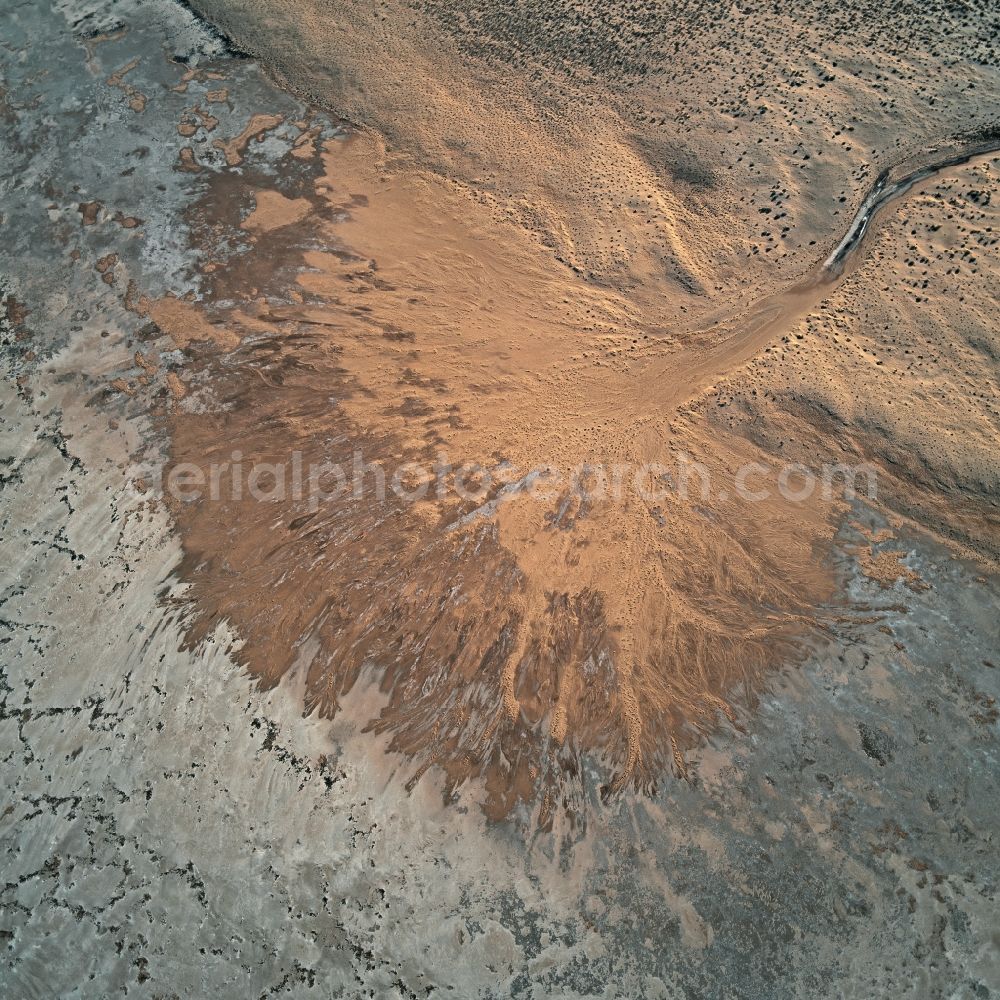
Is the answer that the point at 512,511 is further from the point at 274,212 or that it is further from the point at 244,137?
the point at 244,137

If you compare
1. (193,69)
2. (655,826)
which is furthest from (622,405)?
(193,69)

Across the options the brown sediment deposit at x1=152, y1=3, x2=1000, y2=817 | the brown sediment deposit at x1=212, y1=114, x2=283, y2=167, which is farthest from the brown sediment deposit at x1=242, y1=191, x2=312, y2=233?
the brown sediment deposit at x1=212, y1=114, x2=283, y2=167

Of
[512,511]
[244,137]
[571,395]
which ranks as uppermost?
[244,137]

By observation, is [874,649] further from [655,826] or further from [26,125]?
[26,125]

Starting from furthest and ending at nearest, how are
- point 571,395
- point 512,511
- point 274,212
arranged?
point 274,212 → point 571,395 → point 512,511

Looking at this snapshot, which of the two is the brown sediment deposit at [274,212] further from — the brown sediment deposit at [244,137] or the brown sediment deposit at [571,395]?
the brown sediment deposit at [244,137]

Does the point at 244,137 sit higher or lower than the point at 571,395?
higher

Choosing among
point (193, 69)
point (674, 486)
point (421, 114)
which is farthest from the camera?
point (193, 69)

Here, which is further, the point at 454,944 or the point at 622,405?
the point at 622,405

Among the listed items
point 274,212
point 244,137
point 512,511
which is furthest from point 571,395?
point 244,137
